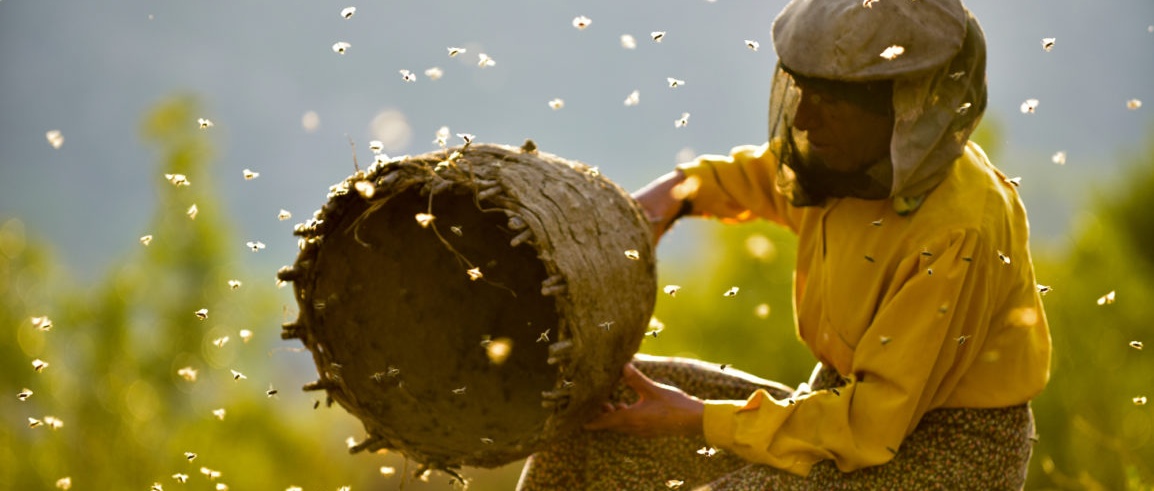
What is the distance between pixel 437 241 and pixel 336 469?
47.8ft

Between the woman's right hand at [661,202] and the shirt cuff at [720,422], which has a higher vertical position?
the woman's right hand at [661,202]

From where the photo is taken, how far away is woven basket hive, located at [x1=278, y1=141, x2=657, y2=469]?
3.76 meters

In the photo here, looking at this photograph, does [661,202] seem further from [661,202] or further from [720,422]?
[720,422]

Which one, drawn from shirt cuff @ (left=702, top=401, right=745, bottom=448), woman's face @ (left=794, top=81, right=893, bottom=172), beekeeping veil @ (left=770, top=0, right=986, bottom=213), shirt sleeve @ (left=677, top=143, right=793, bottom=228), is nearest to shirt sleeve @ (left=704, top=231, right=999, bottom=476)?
shirt cuff @ (left=702, top=401, right=745, bottom=448)

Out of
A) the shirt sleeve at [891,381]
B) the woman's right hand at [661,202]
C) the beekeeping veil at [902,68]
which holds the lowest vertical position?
the shirt sleeve at [891,381]

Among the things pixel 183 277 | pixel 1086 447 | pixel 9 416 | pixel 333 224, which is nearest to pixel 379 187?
pixel 333 224

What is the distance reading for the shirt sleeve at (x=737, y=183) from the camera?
4645 millimetres

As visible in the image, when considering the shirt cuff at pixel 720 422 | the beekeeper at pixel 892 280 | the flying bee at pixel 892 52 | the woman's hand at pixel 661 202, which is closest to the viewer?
the flying bee at pixel 892 52

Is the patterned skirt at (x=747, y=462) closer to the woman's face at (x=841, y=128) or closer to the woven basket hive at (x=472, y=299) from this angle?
the woven basket hive at (x=472, y=299)

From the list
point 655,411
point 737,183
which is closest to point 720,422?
point 655,411

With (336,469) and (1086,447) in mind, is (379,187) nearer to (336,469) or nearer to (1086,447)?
(1086,447)

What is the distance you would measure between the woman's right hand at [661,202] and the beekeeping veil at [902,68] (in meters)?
0.87

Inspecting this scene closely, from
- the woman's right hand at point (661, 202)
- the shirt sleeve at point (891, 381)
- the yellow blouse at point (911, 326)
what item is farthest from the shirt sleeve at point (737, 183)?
the shirt sleeve at point (891, 381)

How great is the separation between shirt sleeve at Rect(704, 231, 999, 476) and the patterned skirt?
0.07 m
